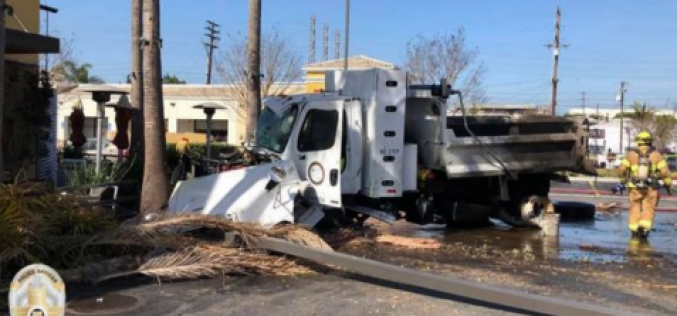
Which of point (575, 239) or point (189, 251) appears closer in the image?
point (189, 251)

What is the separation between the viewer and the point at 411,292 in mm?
7395

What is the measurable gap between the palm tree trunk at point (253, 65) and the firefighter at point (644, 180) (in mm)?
7773

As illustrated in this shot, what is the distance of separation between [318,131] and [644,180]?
586 centimetres

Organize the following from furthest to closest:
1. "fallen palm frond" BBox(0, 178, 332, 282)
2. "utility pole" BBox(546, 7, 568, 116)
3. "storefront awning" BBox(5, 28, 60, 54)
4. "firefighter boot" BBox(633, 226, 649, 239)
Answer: "utility pole" BBox(546, 7, 568, 116) → "firefighter boot" BBox(633, 226, 649, 239) → "storefront awning" BBox(5, 28, 60, 54) → "fallen palm frond" BBox(0, 178, 332, 282)

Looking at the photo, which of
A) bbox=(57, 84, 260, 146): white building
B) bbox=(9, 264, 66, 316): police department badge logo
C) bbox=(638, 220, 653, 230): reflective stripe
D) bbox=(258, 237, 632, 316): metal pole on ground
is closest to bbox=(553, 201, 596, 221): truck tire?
bbox=(638, 220, 653, 230): reflective stripe

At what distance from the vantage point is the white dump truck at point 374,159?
9.98m

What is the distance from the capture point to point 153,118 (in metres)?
11.7

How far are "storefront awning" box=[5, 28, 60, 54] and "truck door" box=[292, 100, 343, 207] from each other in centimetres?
451

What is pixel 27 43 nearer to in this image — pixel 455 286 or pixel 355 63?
pixel 455 286

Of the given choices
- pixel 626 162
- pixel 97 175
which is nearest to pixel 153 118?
pixel 97 175

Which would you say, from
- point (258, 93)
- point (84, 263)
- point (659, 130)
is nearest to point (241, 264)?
point (84, 263)

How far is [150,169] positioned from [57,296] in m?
8.16

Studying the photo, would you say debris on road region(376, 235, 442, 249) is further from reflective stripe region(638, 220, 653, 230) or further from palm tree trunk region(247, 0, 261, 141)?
palm tree trunk region(247, 0, 261, 141)

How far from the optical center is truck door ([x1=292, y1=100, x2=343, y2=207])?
1040 centimetres
